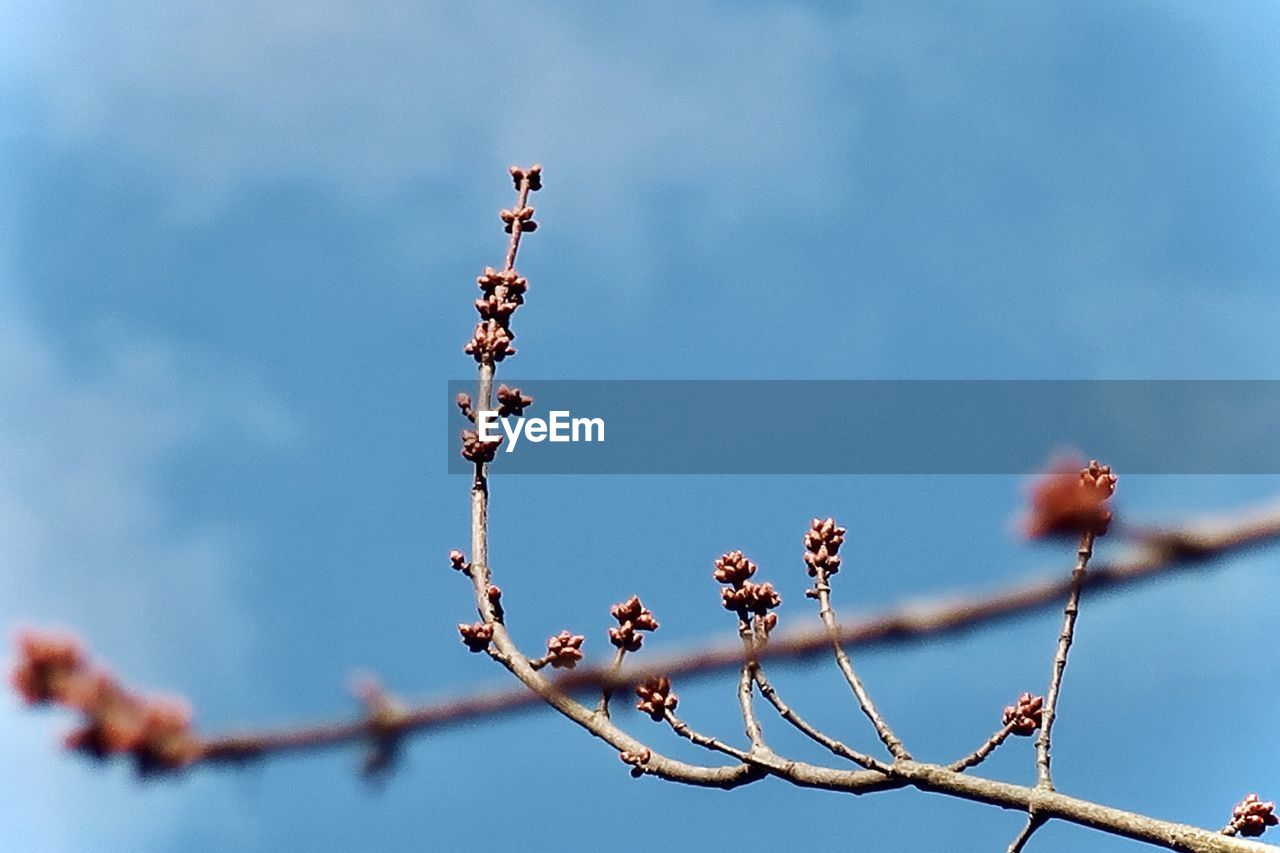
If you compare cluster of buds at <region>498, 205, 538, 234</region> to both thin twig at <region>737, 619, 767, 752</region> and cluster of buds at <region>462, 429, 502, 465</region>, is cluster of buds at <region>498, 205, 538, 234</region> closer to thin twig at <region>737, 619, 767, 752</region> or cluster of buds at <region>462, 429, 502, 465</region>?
cluster of buds at <region>462, 429, 502, 465</region>

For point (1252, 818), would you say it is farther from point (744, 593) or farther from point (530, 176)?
point (530, 176)

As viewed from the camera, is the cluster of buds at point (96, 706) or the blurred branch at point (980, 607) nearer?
the blurred branch at point (980, 607)

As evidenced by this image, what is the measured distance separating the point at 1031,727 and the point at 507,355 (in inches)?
122

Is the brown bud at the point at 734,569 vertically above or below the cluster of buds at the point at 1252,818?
above

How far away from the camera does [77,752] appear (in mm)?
2020

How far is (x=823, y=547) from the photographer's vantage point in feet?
17.8

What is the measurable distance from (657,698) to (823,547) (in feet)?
3.42

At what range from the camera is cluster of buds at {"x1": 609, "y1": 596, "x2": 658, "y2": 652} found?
207 inches

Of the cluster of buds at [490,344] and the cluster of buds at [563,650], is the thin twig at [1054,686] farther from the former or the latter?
the cluster of buds at [490,344]

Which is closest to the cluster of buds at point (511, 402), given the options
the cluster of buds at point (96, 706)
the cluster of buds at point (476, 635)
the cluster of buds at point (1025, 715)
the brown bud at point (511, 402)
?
the brown bud at point (511, 402)

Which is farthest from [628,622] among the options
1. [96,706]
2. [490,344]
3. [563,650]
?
[96,706]

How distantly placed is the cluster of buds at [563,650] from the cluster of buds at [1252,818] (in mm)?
2751

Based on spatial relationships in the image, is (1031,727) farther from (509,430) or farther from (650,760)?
(509,430)

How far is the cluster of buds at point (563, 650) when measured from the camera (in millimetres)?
5012
